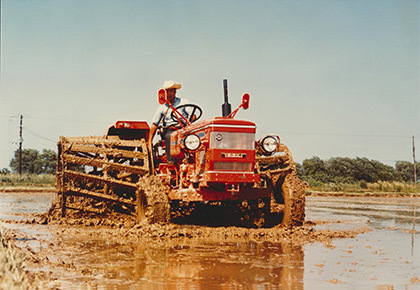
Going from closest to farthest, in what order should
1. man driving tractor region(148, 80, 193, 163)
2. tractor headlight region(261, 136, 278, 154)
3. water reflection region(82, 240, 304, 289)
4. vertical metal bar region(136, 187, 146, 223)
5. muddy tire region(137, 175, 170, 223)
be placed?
water reflection region(82, 240, 304, 289)
muddy tire region(137, 175, 170, 223)
tractor headlight region(261, 136, 278, 154)
vertical metal bar region(136, 187, 146, 223)
man driving tractor region(148, 80, 193, 163)

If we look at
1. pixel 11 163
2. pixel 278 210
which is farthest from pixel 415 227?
pixel 11 163

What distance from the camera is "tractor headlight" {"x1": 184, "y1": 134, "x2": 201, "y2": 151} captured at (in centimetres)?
838

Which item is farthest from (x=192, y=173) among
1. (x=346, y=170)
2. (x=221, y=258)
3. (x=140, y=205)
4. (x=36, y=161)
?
(x=36, y=161)

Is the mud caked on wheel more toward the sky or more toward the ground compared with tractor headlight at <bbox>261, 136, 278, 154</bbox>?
more toward the ground

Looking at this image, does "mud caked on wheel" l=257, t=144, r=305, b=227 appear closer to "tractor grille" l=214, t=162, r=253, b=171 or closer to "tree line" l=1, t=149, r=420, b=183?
"tractor grille" l=214, t=162, r=253, b=171

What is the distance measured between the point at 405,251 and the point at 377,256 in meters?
0.75

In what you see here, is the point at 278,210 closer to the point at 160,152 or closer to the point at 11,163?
the point at 160,152

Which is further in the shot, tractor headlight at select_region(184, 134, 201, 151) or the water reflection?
tractor headlight at select_region(184, 134, 201, 151)

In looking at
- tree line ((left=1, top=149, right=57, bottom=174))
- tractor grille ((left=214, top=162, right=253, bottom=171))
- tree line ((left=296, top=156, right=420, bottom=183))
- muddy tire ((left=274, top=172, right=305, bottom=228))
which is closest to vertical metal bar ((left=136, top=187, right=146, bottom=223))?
tractor grille ((left=214, top=162, right=253, bottom=171))

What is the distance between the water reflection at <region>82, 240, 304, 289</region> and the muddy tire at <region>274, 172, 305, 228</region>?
53.6 inches

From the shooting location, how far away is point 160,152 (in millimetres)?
10953

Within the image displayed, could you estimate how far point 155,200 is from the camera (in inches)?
348

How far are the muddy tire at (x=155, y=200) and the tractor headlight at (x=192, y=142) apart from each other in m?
1.07

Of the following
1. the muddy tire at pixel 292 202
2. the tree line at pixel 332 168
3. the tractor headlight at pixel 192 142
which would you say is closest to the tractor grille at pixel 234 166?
the tractor headlight at pixel 192 142
